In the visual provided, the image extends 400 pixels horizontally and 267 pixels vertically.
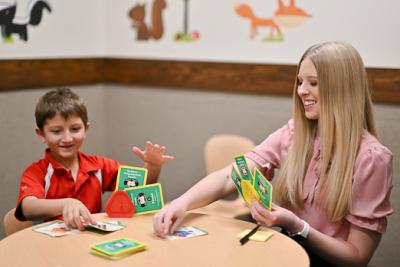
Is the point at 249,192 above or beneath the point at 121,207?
above

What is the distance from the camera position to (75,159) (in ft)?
9.21

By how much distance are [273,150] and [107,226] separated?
0.94 m

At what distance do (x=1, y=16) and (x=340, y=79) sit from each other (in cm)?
246

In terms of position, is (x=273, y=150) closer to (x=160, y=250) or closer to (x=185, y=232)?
(x=185, y=232)

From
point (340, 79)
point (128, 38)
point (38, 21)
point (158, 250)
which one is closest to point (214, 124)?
point (128, 38)

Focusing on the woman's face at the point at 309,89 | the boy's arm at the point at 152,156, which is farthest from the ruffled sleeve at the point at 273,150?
the boy's arm at the point at 152,156

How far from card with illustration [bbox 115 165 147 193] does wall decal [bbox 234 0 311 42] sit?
1749 millimetres

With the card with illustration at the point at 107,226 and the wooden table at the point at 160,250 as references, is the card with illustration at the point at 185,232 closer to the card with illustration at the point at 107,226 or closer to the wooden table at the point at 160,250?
the wooden table at the point at 160,250

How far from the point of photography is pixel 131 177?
2498 millimetres

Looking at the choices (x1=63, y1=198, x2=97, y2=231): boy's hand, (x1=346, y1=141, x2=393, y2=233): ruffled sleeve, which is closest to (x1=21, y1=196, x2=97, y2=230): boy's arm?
(x1=63, y1=198, x2=97, y2=231): boy's hand

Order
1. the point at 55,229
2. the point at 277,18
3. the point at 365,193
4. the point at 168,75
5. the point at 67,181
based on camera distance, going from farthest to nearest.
Answer: 1. the point at 168,75
2. the point at 277,18
3. the point at 67,181
4. the point at 365,193
5. the point at 55,229

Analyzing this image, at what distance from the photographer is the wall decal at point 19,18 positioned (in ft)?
12.3

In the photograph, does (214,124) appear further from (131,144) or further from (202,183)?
(202,183)

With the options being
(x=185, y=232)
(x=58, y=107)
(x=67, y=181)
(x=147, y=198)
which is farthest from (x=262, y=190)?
(x=58, y=107)
